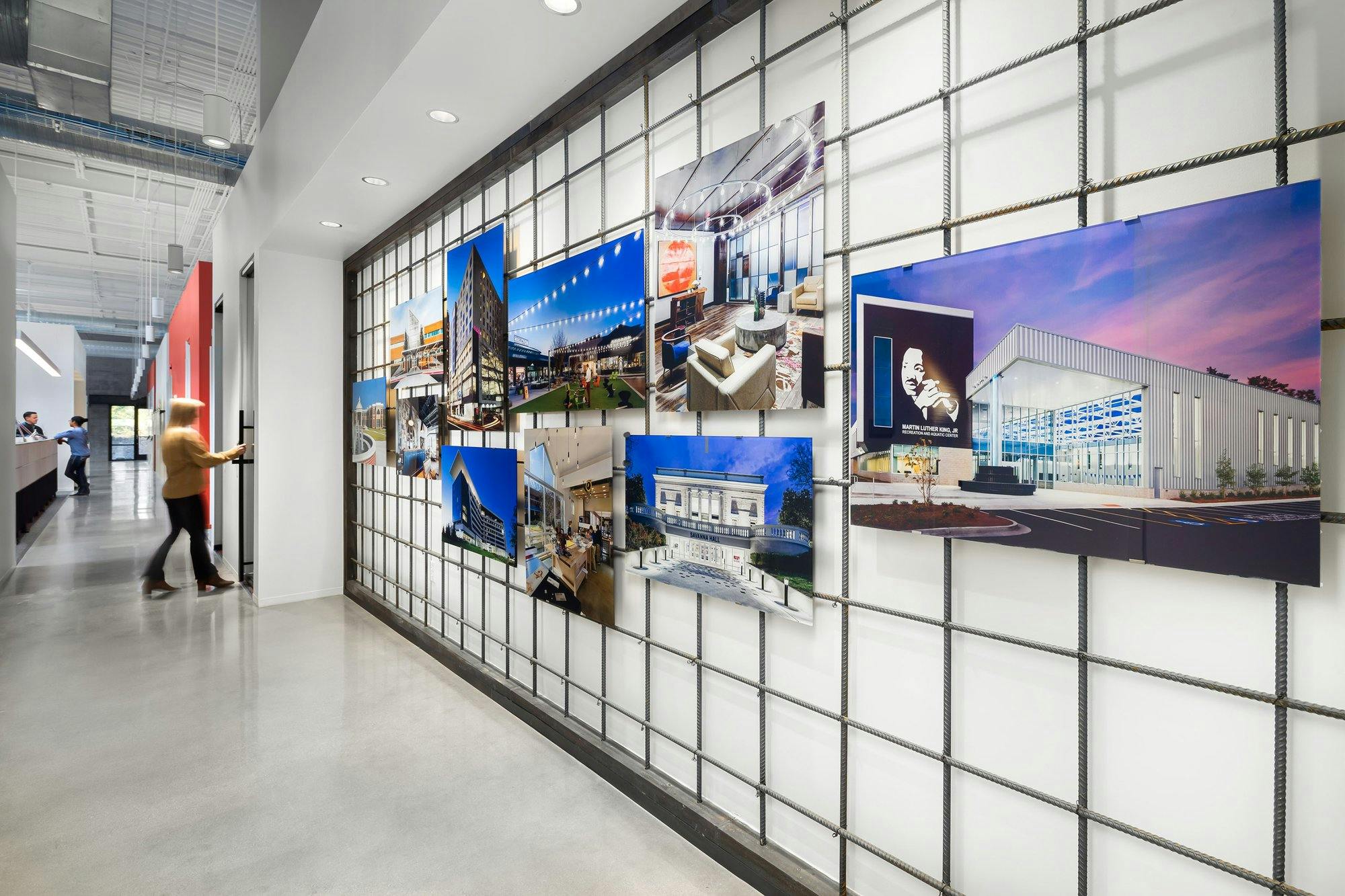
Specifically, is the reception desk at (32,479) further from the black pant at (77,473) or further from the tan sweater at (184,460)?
the tan sweater at (184,460)

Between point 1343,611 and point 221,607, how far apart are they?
5.66 metres

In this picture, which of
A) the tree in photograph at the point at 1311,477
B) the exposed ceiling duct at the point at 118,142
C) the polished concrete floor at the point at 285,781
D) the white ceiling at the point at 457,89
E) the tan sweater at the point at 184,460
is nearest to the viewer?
the tree in photograph at the point at 1311,477

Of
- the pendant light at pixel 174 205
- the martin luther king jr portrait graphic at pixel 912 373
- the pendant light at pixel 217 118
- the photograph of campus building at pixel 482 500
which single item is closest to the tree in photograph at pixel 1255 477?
the martin luther king jr portrait graphic at pixel 912 373

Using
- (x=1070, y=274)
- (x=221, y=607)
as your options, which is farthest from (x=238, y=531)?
(x=1070, y=274)

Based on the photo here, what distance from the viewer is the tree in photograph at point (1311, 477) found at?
962 mm

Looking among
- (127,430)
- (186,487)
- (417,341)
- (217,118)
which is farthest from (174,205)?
(127,430)

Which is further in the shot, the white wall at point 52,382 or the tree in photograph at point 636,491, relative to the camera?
the white wall at point 52,382

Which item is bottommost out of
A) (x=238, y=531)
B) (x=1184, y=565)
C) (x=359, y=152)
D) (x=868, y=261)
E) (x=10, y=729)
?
(x=10, y=729)

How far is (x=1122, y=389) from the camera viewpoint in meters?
1.12

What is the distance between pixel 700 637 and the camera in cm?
206

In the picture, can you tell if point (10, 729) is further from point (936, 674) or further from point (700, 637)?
point (936, 674)

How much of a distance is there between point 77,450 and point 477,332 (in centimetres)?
1222

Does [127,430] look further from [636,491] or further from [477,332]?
[636,491]

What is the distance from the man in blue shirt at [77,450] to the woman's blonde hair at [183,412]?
7.73 m
